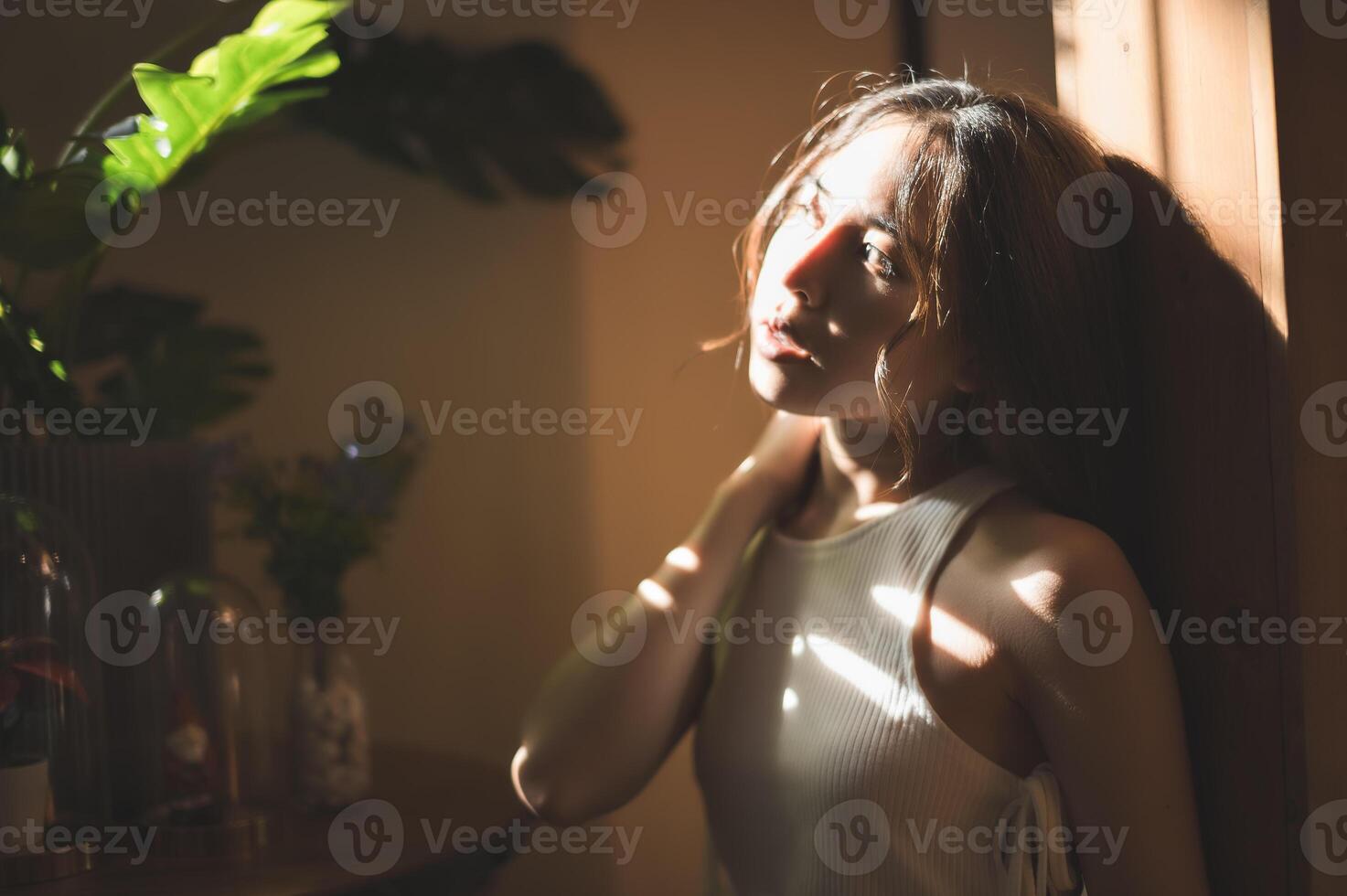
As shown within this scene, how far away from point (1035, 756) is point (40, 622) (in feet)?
3.26

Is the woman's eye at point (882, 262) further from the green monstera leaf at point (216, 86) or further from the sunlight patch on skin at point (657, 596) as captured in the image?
the green monstera leaf at point (216, 86)

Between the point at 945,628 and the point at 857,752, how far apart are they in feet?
0.41

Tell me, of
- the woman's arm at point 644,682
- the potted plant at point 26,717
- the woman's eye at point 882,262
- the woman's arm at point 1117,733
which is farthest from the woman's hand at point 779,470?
the potted plant at point 26,717

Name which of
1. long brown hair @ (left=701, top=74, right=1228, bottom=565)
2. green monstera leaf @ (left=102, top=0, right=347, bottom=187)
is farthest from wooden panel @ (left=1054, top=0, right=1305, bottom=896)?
green monstera leaf @ (left=102, top=0, right=347, bottom=187)

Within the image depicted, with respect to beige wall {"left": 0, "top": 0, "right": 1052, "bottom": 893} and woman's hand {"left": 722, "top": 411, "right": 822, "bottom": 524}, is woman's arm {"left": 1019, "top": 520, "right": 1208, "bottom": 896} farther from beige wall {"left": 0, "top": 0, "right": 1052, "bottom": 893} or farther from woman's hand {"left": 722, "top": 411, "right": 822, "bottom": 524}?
beige wall {"left": 0, "top": 0, "right": 1052, "bottom": 893}

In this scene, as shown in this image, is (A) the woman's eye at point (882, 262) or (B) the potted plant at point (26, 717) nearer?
(A) the woman's eye at point (882, 262)

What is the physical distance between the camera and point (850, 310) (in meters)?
0.98

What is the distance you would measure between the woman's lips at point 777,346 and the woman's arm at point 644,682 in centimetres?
19

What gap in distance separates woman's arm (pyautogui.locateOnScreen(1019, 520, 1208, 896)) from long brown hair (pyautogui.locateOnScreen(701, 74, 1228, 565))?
139mm

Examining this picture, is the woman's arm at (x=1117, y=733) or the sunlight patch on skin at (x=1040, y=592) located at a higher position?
the sunlight patch on skin at (x=1040, y=592)

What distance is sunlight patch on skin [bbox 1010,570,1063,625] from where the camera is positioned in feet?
2.88

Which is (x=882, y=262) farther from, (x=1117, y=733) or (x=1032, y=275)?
(x=1117, y=733)

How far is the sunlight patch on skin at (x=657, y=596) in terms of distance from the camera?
1.14m

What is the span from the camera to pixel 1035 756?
941mm
